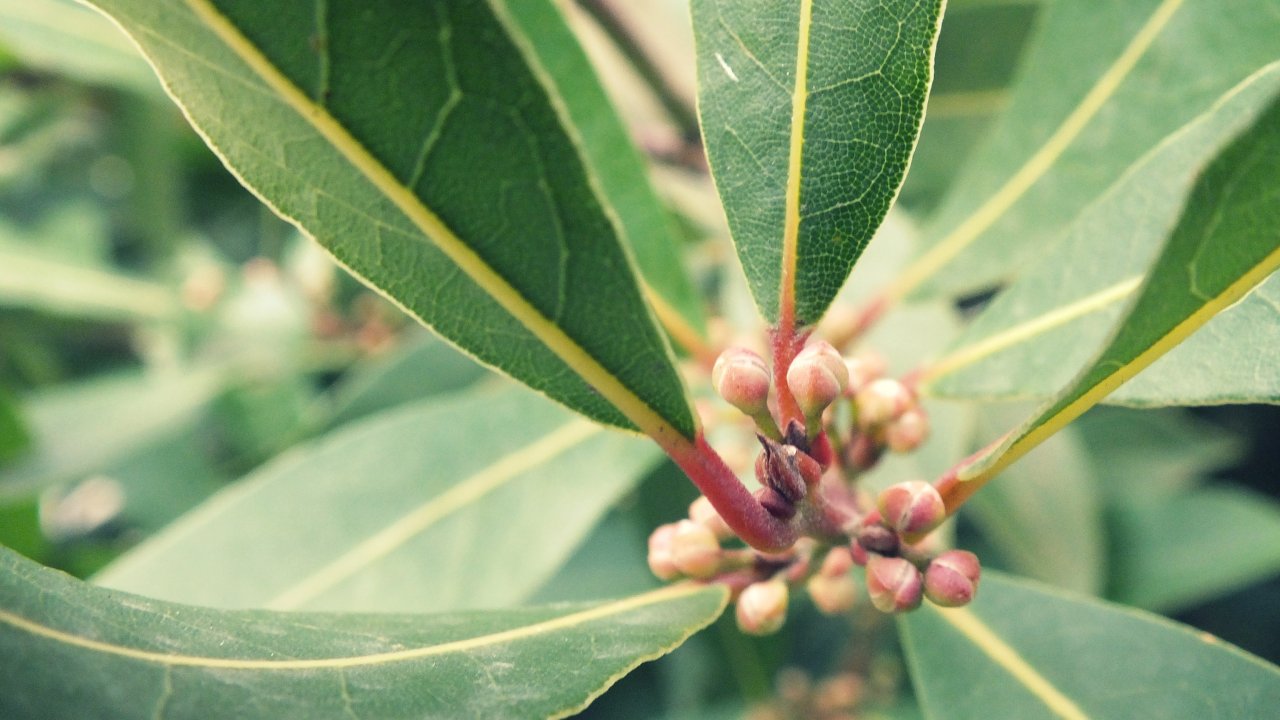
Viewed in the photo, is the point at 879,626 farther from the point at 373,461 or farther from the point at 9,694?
the point at 9,694

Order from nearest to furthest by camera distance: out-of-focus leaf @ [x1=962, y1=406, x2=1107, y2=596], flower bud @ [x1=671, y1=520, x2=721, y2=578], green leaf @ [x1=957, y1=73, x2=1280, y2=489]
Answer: green leaf @ [x1=957, y1=73, x2=1280, y2=489], flower bud @ [x1=671, y1=520, x2=721, y2=578], out-of-focus leaf @ [x1=962, y1=406, x2=1107, y2=596]

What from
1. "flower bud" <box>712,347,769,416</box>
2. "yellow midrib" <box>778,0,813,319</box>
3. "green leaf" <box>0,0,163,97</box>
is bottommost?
"flower bud" <box>712,347,769,416</box>

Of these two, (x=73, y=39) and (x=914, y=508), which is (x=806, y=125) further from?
(x=73, y=39)

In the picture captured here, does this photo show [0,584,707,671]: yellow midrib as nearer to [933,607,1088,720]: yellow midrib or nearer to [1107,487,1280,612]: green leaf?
[933,607,1088,720]: yellow midrib

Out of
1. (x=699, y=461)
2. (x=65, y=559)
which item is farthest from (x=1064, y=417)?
(x=65, y=559)

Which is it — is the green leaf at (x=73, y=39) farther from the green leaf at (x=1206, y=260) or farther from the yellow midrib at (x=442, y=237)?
the green leaf at (x=1206, y=260)

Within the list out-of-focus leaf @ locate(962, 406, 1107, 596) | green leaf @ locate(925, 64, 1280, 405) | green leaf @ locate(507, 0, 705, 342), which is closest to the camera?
green leaf @ locate(925, 64, 1280, 405)

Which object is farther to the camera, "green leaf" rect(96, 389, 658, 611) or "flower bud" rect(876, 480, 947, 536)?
"green leaf" rect(96, 389, 658, 611)

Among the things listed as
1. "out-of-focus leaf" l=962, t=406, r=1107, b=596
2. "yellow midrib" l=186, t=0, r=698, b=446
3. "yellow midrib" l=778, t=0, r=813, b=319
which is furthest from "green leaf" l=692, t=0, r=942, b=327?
"out-of-focus leaf" l=962, t=406, r=1107, b=596
